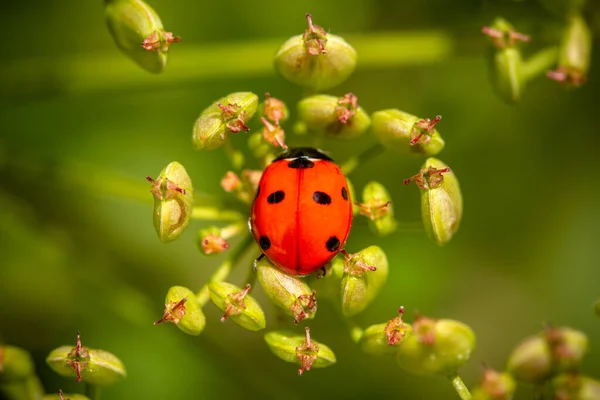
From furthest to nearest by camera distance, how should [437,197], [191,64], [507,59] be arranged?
[191,64] → [507,59] → [437,197]

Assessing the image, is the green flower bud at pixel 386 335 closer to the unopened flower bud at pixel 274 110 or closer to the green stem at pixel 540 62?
the unopened flower bud at pixel 274 110

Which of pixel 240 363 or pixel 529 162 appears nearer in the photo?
pixel 240 363

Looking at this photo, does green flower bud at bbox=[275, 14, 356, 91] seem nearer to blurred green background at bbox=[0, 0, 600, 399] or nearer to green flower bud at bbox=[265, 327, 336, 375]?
green flower bud at bbox=[265, 327, 336, 375]

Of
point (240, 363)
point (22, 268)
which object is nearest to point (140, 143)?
point (22, 268)

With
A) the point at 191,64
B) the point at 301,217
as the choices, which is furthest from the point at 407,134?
the point at 191,64

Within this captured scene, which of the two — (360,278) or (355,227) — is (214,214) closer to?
(360,278)

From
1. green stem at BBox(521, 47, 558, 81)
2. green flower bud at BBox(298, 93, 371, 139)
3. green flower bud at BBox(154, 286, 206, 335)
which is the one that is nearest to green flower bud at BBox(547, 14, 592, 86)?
green stem at BBox(521, 47, 558, 81)

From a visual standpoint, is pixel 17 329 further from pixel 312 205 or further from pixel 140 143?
pixel 312 205
